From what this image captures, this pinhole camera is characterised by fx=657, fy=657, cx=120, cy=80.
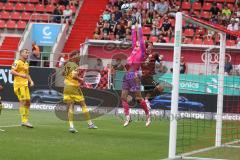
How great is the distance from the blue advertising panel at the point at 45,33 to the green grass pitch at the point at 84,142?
1580cm

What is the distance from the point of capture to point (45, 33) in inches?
1437

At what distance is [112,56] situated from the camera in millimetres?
32719

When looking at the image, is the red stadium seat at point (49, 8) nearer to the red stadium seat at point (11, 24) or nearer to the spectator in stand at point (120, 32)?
the red stadium seat at point (11, 24)

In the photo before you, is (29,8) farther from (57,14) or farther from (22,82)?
(22,82)

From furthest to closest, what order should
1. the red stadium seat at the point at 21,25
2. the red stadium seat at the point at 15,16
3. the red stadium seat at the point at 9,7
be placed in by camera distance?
1. the red stadium seat at the point at 9,7
2. the red stadium seat at the point at 15,16
3. the red stadium seat at the point at 21,25

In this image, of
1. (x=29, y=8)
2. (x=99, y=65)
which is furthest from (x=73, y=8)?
(x=99, y=65)

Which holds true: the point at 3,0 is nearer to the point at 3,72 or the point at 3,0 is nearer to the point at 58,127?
the point at 3,72

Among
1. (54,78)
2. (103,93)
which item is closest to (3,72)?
(54,78)

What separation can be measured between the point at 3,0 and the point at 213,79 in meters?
18.8

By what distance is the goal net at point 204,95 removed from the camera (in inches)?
510

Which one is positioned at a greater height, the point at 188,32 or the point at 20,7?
the point at 20,7

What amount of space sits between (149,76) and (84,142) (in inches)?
344

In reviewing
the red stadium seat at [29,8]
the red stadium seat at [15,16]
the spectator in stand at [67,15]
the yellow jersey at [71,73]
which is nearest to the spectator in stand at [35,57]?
the spectator in stand at [67,15]

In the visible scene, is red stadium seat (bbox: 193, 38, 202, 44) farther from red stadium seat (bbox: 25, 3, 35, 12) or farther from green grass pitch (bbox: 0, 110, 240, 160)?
green grass pitch (bbox: 0, 110, 240, 160)
